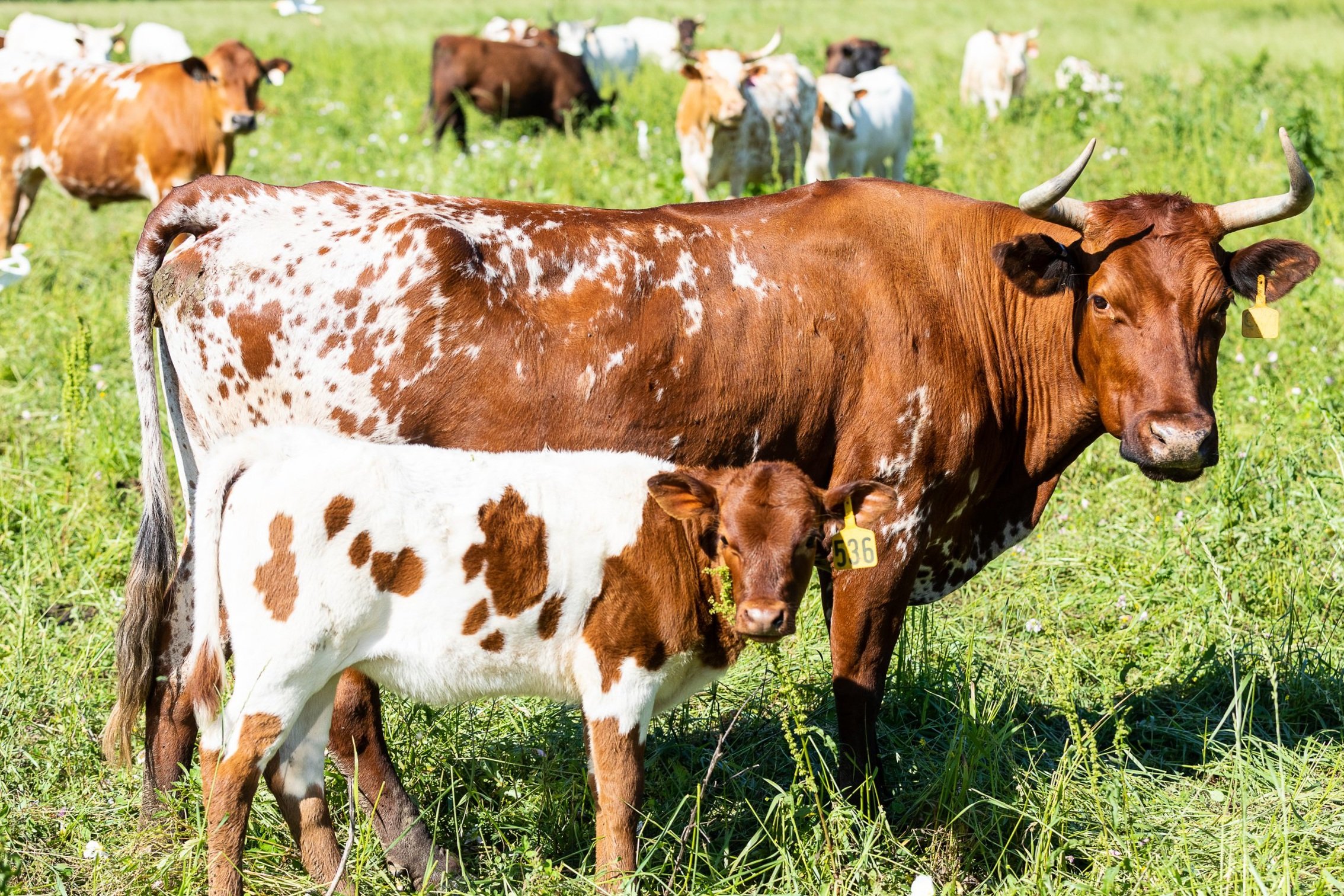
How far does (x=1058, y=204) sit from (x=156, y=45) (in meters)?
20.2

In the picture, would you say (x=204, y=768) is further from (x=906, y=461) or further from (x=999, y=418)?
(x=999, y=418)

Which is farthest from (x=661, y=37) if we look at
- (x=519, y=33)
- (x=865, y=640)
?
(x=865, y=640)

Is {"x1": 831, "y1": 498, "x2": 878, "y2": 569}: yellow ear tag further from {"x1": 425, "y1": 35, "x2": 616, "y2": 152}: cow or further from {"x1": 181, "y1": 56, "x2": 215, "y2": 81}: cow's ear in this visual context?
{"x1": 425, "y1": 35, "x2": 616, "y2": 152}: cow

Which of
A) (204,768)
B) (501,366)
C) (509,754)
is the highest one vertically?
(501,366)

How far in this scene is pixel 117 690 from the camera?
4.40 metres

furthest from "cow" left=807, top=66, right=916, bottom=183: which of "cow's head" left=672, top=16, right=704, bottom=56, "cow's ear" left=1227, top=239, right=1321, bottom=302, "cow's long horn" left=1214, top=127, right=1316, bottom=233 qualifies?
"cow's head" left=672, top=16, right=704, bottom=56

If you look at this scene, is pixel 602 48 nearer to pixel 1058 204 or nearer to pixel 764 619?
pixel 1058 204

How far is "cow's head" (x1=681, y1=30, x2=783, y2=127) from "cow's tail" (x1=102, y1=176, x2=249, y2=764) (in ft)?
26.2

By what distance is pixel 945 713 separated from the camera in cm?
518

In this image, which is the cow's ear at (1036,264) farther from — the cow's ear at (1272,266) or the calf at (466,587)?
the calf at (466,587)

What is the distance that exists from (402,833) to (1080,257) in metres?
3.14

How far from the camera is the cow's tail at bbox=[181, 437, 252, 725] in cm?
384

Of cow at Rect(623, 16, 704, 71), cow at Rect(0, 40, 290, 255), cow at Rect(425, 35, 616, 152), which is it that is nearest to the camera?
cow at Rect(0, 40, 290, 255)

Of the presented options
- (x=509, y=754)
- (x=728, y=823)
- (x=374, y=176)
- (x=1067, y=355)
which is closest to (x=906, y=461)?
(x=1067, y=355)
